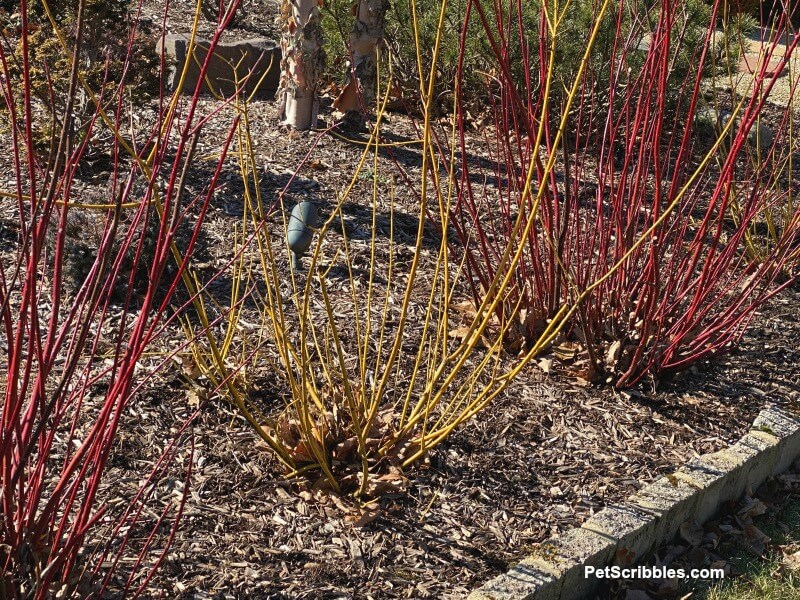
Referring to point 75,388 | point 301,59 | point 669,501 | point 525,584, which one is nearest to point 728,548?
point 669,501

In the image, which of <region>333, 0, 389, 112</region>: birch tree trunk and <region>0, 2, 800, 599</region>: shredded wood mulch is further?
<region>333, 0, 389, 112</region>: birch tree trunk

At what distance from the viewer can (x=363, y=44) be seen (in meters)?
5.86

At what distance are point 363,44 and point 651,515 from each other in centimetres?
394

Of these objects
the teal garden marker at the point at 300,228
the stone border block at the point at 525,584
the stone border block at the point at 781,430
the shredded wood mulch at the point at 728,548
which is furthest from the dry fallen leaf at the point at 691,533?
the teal garden marker at the point at 300,228

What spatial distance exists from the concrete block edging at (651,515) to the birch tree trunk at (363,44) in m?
3.36

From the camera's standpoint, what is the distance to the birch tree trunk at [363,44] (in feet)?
18.8

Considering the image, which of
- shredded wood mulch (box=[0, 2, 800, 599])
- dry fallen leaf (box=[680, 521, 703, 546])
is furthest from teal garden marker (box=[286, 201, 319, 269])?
dry fallen leaf (box=[680, 521, 703, 546])

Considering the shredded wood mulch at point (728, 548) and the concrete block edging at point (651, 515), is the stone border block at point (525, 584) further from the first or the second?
the shredded wood mulch at point (728, 548)

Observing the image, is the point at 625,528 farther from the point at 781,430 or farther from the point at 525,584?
the point at 781,430

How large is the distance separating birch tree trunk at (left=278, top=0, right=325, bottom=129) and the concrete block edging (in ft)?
11.0

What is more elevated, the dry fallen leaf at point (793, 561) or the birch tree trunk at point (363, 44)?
the birch tree trunk at point (363, 44)

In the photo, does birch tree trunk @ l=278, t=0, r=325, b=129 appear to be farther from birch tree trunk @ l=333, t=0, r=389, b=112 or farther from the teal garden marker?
the teal garden marker

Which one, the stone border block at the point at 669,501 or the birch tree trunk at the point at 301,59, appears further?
the birch tree trunk at the point at 301,59

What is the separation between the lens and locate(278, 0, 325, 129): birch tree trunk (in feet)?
18.0
